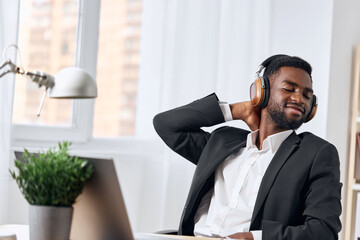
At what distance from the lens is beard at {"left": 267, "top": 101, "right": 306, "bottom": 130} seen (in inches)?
82.4

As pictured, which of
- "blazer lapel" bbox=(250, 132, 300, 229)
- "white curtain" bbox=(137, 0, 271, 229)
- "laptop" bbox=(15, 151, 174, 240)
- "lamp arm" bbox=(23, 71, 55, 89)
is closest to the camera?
"laptop" bbox=(15, 151, 174, 240)

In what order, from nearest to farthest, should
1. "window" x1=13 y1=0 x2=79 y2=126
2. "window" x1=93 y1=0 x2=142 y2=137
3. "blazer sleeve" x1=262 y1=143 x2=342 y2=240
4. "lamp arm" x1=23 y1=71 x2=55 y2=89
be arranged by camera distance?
1. "lamp arm" x1=23 y1=71 x2=55 y2=89
2. "blazer sleeve" x1=262 y1=143 x2=342 y2=240
3. "window" x1=13 y1=0 x2=79 y2=126
4. "window" x1=93 y1=0 x2=142 y2=137

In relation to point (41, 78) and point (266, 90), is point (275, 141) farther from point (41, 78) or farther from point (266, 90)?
point (41, 78)

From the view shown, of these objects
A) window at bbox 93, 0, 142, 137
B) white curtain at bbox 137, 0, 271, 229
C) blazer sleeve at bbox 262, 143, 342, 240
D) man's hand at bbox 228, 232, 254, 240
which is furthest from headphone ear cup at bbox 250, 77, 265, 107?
window at bbox 93, 0, 142, 137

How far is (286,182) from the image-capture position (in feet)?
6.44

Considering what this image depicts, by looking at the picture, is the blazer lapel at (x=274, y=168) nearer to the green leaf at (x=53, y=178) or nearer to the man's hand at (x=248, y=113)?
the man's hand at (x=248, y=113)

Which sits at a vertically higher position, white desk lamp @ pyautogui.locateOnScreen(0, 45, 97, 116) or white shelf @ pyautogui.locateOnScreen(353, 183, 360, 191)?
white desk lamp @ pyautogui.locateOnScreen(0, 45, 97, 116)

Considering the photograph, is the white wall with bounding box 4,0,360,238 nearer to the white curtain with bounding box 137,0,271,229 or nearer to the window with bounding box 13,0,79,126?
the white curtain with bounding box 137,0,271,229

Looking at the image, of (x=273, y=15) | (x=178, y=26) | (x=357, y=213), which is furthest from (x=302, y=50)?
(x=357, y=213)

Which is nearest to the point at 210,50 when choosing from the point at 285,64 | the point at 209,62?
the point at 209,62

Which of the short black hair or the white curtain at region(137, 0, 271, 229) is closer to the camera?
the short black hair

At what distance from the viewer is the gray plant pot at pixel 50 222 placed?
4.05ft

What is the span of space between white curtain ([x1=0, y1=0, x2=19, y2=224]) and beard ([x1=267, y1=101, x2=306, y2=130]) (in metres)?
1.17

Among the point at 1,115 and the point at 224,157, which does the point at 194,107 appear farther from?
the point at 1,115
